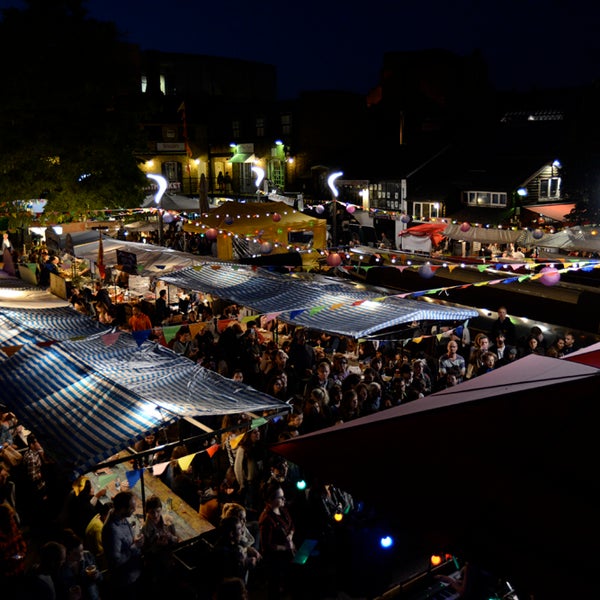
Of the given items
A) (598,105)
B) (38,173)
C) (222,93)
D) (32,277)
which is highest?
(222,93)

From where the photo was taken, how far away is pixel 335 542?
6570 millimetres

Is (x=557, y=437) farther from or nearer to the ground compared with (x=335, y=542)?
farther from the ground

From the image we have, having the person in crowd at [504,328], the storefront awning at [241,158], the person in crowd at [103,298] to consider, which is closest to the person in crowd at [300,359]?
the person in crowd at [504,328]

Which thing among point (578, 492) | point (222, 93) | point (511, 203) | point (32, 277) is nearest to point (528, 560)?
point (578, 492)

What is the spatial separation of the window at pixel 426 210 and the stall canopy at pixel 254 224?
10.9 meters

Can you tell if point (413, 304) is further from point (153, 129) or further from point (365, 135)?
point (153, 129)

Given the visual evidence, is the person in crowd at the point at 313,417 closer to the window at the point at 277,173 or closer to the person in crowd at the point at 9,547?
the person in crowd at the point at 9,547

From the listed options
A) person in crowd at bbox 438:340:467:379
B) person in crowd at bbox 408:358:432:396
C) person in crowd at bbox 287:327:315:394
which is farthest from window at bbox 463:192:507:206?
person in crowd at bbox 408:358:432:396

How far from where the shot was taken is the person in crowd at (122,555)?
5.72 metres

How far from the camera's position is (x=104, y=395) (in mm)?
7082

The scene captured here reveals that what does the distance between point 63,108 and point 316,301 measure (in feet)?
48.9

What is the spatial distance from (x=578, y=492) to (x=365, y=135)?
4314 centimetres

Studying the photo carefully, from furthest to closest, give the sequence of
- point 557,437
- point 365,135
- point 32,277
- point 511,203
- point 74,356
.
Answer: point 365,135, point 511,203, point 32,277, point 74,356, point 557,437

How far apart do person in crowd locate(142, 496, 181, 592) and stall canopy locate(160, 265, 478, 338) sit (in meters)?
4.47
